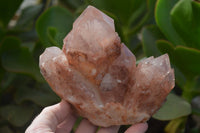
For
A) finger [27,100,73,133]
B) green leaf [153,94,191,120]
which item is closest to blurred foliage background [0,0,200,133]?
green leaf [153,94,191,120]

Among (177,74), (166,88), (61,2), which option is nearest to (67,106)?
(166,88)

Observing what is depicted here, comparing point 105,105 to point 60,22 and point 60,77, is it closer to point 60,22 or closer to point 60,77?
point 60,77

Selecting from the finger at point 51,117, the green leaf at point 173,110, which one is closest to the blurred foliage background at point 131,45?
the green leaf at point 173,110

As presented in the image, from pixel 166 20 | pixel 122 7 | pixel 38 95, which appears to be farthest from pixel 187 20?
pixel 38 95

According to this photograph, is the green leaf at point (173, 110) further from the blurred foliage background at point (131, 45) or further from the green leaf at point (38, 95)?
the green leaf at point (38, 95)

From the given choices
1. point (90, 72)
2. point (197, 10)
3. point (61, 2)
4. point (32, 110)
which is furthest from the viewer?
A: point (61, 2)

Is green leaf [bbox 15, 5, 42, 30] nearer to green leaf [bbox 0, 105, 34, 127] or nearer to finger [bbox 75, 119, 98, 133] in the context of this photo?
green leaf [bbox 0, 105, 34, 127]
